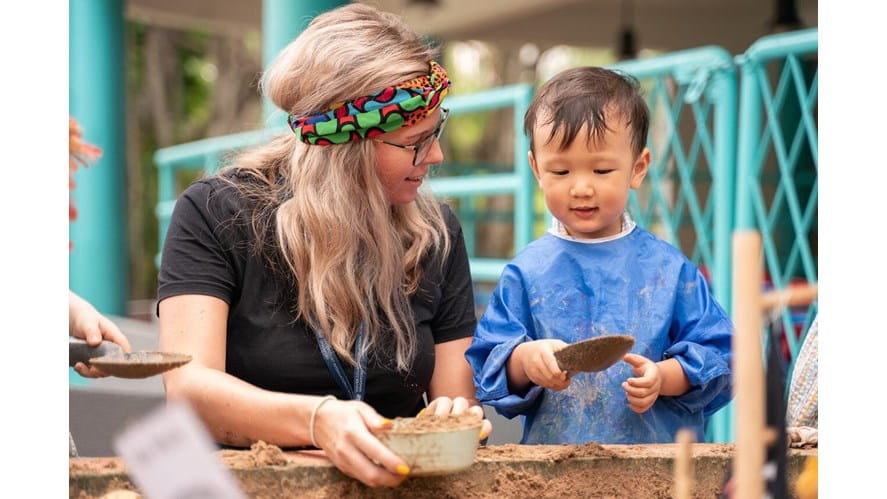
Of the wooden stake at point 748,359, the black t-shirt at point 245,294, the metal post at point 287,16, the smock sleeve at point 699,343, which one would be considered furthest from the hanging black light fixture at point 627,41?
the wooden stake at point 748,359

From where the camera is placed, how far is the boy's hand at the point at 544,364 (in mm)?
1629

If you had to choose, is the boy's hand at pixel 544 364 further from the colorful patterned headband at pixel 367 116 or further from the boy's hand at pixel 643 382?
the colorful patterned headband at pixel 367 116

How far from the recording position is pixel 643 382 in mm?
1666

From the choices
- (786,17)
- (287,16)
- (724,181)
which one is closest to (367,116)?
(724,181)

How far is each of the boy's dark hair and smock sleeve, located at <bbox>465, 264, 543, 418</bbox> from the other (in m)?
0.27

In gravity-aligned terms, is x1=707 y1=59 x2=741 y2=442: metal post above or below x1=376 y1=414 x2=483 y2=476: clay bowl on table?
above

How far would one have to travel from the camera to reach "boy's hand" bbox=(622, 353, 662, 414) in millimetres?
1669

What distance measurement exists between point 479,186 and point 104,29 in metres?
2.91

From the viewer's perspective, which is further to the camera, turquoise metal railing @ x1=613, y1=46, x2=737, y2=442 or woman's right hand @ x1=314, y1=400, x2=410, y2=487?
turquoise metal railing @ x1=613, y1=46, x2=737, y2=442

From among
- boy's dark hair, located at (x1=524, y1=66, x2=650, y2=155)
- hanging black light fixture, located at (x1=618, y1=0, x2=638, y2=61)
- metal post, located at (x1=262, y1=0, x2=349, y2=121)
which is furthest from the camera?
hanging black light fixture, located at (x1=618, y1=0, x2=638, y2=61)

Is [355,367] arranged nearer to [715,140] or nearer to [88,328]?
[88,328]

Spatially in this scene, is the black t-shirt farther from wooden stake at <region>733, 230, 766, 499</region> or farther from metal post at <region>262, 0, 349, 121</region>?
metal post at <region>262, 0, 349, 121</region>

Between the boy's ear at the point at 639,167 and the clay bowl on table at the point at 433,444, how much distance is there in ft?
2.19

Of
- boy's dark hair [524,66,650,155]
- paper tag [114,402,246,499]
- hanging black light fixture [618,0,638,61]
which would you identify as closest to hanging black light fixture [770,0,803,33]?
hanging black light fixture [618,0,638,61]
